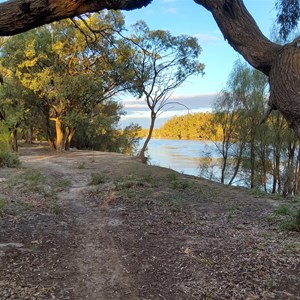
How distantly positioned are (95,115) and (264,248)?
64.8 ft

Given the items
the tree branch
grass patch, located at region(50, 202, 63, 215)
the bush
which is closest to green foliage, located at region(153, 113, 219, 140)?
the bush

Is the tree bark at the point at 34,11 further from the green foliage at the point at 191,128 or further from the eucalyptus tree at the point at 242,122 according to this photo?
the green foliage at the point at 191,128

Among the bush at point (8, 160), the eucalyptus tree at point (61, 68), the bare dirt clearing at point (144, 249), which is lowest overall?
the bare dirt clearing at point (144, 249)

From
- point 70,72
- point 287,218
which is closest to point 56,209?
point 287,218

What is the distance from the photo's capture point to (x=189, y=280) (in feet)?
12.1

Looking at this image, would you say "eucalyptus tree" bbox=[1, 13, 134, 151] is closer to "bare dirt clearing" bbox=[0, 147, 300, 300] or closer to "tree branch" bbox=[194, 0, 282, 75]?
"bare dirt clearing" bbox=[0, 147, 300, 300]

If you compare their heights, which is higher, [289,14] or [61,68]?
[61,68]

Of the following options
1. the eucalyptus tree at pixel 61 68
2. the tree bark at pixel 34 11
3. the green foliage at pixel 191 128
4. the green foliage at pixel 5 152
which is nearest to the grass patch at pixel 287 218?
the tree bark at pixel 34 11

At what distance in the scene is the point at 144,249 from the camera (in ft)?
15.1

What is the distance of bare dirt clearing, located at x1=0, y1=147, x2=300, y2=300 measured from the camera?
3.47 metres

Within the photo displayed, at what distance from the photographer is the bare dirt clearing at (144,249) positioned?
11.4 feet

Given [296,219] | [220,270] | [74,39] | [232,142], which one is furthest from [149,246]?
[232,142]

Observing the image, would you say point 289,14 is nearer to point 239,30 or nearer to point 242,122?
point 239,30

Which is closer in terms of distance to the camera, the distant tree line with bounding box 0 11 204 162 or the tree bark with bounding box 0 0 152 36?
the tree bark with bounding box 0 0 152 36
